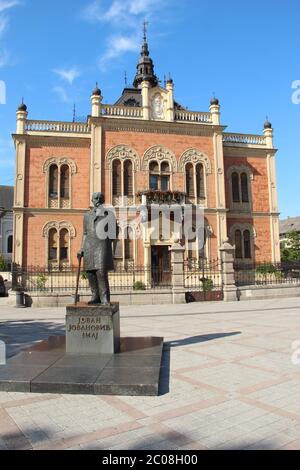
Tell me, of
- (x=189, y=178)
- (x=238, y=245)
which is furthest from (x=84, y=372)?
(x=238, y=245)

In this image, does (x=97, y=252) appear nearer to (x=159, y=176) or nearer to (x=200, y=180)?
(x=159, y=176)

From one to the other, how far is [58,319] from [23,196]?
15.0m

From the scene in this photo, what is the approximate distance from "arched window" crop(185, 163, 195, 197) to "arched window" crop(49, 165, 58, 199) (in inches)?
359

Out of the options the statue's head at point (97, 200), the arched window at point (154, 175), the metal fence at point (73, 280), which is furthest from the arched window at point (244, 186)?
the statue's head at point (97, 200)

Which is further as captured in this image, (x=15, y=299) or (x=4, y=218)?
(x=4, y=218)

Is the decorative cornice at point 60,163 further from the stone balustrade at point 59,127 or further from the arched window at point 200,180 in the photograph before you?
the arched window at point 200,180

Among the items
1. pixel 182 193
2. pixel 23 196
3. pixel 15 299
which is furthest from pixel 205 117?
pixel 15 299

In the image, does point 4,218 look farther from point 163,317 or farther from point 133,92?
point 163,317

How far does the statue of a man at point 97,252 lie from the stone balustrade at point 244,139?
24519 mm

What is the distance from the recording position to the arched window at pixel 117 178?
1057 inches

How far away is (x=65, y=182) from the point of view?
89.8 feet

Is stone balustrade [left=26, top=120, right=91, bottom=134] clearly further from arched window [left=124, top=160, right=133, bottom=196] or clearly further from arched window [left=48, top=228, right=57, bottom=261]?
arched window [left=48, top=228, right=57, bottom=261]

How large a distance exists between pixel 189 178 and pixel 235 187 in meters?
4.13

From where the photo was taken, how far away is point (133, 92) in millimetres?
34531
